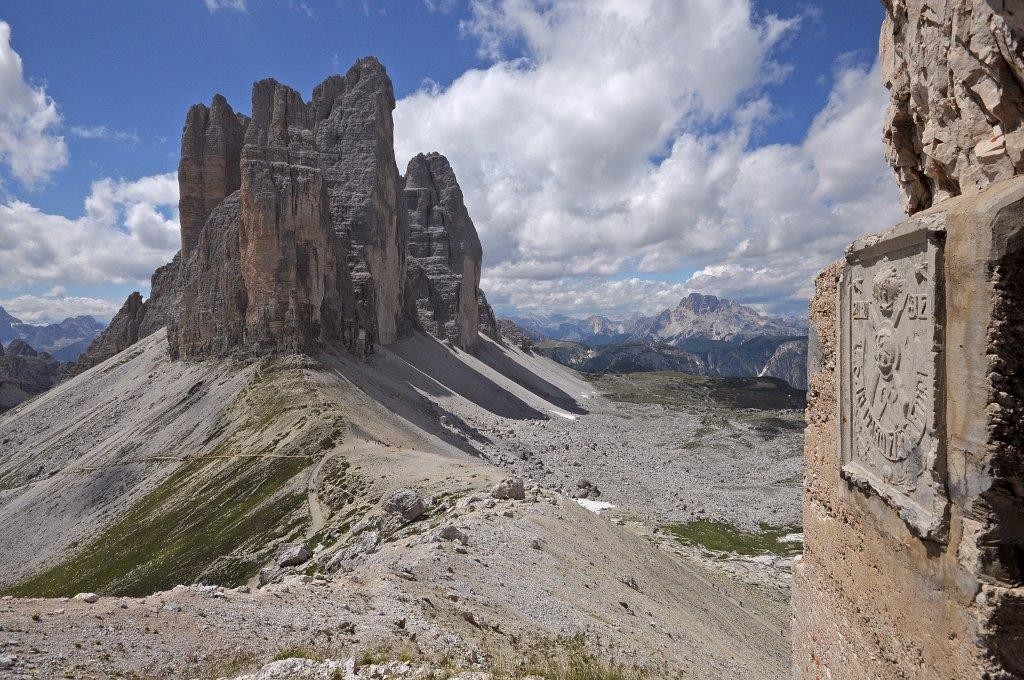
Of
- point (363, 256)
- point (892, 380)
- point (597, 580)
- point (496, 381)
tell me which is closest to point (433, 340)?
point (496, 381)

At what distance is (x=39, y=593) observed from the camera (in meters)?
30.8

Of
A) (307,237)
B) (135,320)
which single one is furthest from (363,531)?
(135,320)

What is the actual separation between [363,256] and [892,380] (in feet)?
265

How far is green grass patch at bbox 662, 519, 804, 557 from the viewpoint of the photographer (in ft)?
114

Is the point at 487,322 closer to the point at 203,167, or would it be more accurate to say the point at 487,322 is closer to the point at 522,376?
the point at 522,376

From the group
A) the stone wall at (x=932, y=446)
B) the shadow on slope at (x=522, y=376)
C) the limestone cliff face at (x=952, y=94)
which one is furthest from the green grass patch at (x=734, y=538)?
the shadow on slope at (x=522, y=376)

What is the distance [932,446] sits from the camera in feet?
16.0

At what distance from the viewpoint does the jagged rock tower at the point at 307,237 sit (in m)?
58.8

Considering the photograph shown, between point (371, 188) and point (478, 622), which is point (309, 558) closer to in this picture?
point (478, 622)

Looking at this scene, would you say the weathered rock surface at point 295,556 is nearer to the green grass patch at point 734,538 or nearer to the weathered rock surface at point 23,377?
the green grass patch at point 734,538

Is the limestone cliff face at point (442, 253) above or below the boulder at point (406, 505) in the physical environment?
above

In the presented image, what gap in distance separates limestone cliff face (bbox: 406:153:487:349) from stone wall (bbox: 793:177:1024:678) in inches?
4081

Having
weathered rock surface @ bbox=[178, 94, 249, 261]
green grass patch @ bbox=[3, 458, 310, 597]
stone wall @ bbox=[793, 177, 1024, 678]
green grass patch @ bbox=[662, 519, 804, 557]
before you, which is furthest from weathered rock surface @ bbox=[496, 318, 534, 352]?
stone wall @ bbox=[793, 177, 1024, 678]

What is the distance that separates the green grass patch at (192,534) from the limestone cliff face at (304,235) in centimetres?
2112
